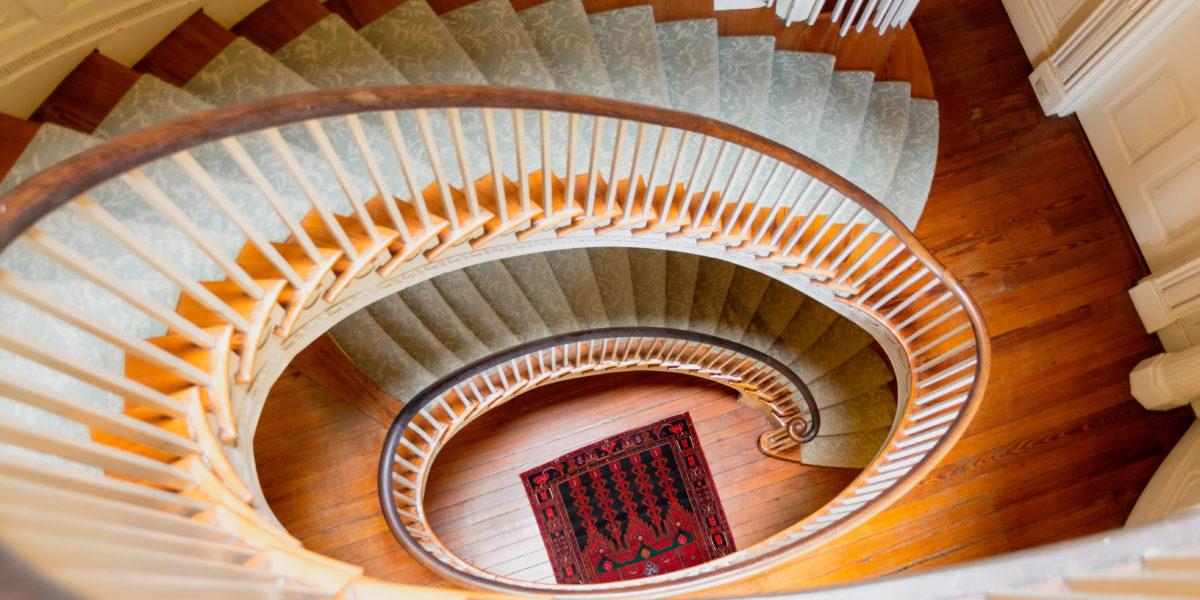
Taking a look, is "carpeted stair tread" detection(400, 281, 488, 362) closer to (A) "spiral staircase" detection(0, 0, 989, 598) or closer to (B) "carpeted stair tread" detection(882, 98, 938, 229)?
(A) "spiral staircase" detection(0, 0, 989, 598)

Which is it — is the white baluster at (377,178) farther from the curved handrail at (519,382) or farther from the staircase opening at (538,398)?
the curved handrail at (519,382)

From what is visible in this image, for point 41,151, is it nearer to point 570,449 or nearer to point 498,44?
point 498,44

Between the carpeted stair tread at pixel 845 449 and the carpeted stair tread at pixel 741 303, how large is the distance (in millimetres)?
1129

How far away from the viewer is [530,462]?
16.8 feet

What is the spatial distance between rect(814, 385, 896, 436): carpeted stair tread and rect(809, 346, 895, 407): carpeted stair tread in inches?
2.2

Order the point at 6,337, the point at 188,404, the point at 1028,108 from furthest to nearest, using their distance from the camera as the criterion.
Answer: the point at 1028,108 → the point at 188,404 → the point at 6,337

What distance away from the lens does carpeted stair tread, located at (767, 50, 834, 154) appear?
12.5ft

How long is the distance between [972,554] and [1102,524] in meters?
0.82

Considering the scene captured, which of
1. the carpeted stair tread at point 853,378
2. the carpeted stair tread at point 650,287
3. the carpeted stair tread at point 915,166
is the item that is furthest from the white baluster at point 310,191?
the carpeted stair tread at point 853,378

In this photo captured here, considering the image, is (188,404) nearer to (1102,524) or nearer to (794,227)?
(794,227)

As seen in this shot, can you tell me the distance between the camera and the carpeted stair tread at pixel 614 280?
422cm

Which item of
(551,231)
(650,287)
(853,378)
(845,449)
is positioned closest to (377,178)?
(551,231)

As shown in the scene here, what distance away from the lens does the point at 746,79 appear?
3.74 metres

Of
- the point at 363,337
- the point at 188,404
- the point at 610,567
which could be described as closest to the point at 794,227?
the point at 363,337
